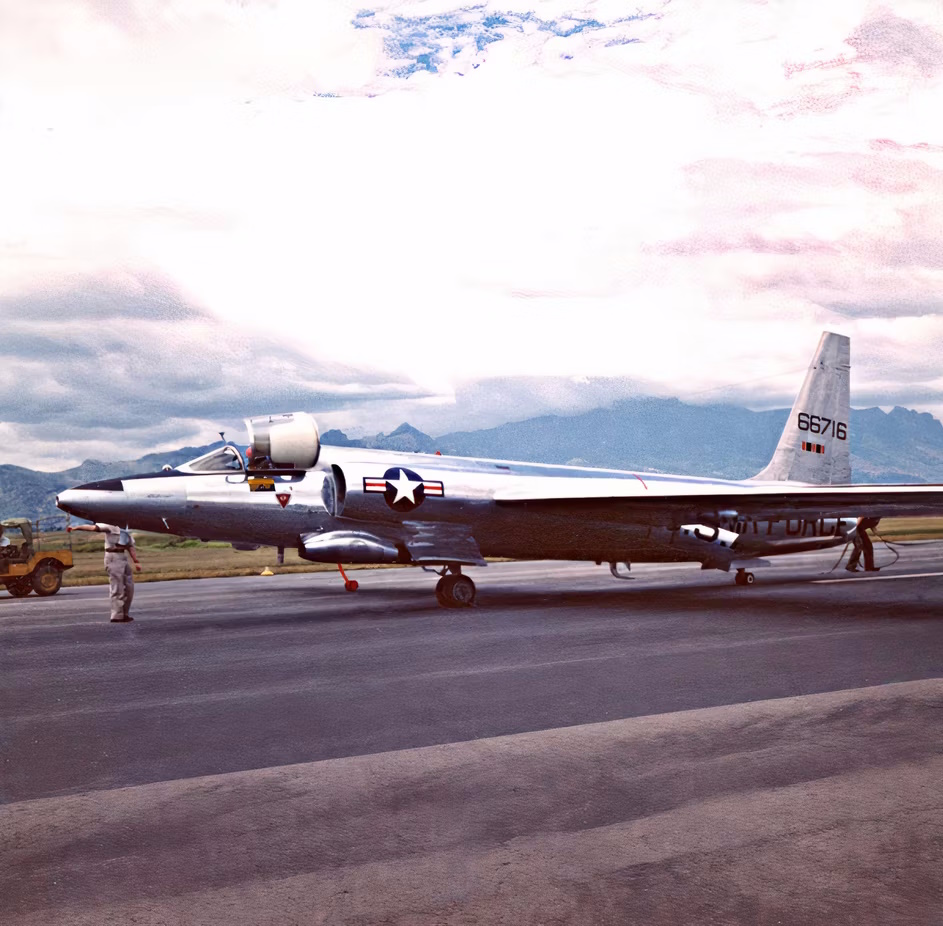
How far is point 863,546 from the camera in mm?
24688

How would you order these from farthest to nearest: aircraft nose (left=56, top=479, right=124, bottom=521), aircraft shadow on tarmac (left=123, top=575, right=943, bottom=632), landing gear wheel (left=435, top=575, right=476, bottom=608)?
landing gear wheel (left=435, top=575, right=476, bottom=608) → aircraft nose (left=56, top=479, right=124, bottom=521) → aircraft shadow on tarmac (left=123, top=575, right=943, bottom=632)

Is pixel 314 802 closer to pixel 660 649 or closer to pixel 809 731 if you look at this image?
pixel 809 731

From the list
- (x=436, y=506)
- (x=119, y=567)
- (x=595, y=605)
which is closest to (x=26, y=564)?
(x=119, y=567)

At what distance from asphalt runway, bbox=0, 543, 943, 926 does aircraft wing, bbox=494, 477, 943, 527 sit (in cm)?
320

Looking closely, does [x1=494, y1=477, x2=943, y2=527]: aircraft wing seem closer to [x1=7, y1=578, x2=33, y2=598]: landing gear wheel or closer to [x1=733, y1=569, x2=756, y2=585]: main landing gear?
[x1=733, y1=569, x2=756, y2=585]: main landing gear

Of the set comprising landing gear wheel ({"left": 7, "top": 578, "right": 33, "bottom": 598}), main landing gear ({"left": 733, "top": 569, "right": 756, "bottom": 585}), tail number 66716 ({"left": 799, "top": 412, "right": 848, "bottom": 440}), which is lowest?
landing gear wheel ({"left": 7, "top": 578, "right": 33, "bottom": 598})

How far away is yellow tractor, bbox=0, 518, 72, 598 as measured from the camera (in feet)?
72.1

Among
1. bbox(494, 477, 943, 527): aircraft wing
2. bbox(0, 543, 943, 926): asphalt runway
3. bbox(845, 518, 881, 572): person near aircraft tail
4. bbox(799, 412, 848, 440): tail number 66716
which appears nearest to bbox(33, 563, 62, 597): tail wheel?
bbox(0, 543, 943, 926): asphalt runway

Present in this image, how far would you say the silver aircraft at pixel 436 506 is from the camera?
55.1 ft

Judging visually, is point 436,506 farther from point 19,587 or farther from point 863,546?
point 863,546

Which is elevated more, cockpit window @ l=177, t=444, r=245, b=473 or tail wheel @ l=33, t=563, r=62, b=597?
cockpit window @ l=177, t=444, r=245, b=473

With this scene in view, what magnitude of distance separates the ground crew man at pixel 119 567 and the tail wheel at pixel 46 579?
7.29 meters

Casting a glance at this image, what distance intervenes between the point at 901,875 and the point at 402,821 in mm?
2864

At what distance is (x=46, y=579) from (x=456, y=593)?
1178 cm
